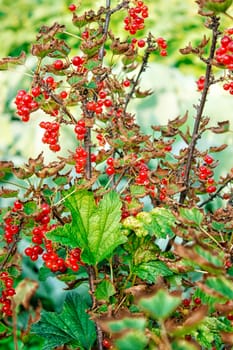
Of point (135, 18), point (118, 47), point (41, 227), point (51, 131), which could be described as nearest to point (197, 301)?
point (41, 227)

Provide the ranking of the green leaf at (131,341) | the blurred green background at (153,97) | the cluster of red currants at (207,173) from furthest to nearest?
the blurred green background at (153,97), the cluster of red currants at (207,173), the green leaf at (131,341)

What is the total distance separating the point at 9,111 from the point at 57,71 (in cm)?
138

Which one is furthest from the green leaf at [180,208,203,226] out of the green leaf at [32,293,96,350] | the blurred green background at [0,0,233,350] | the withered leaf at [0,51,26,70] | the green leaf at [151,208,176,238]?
the blurred green background at [0,0,233,350]

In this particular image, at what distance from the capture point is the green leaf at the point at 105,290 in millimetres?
1413

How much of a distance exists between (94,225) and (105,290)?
0.45 feet

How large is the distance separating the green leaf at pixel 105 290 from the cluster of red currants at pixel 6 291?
19cm

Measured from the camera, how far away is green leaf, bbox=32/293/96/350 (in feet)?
5.18

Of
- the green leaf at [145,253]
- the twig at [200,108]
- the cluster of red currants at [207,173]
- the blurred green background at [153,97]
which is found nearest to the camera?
the twig at [200,108]

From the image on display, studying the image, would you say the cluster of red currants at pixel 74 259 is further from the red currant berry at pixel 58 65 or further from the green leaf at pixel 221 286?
the green leaf at pixel 221 286

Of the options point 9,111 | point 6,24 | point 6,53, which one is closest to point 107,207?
point 9,111

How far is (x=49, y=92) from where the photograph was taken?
1.34 metres

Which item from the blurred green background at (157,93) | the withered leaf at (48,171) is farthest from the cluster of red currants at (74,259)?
the blurred green background at (157,93)

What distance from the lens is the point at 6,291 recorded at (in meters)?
1.48

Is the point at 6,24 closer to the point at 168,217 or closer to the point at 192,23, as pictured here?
the point at 192,23
